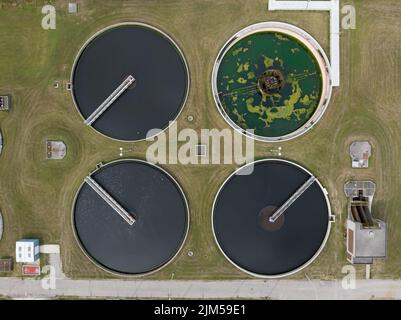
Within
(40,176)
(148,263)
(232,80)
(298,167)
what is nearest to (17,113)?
(40,176)

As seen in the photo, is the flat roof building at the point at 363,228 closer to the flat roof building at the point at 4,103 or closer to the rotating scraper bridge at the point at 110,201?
the rotating scraper bridge at the point at 110,201

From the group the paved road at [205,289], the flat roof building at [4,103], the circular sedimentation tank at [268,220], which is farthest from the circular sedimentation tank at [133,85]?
the paved road at [205,289]

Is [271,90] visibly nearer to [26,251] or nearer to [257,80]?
[257,80]

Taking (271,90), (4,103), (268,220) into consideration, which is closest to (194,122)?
(271,90)

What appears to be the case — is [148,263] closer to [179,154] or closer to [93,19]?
[179,154]

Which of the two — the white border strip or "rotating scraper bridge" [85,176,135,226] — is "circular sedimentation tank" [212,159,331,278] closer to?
"rotating scraper bridge" [85,176,135,226]
